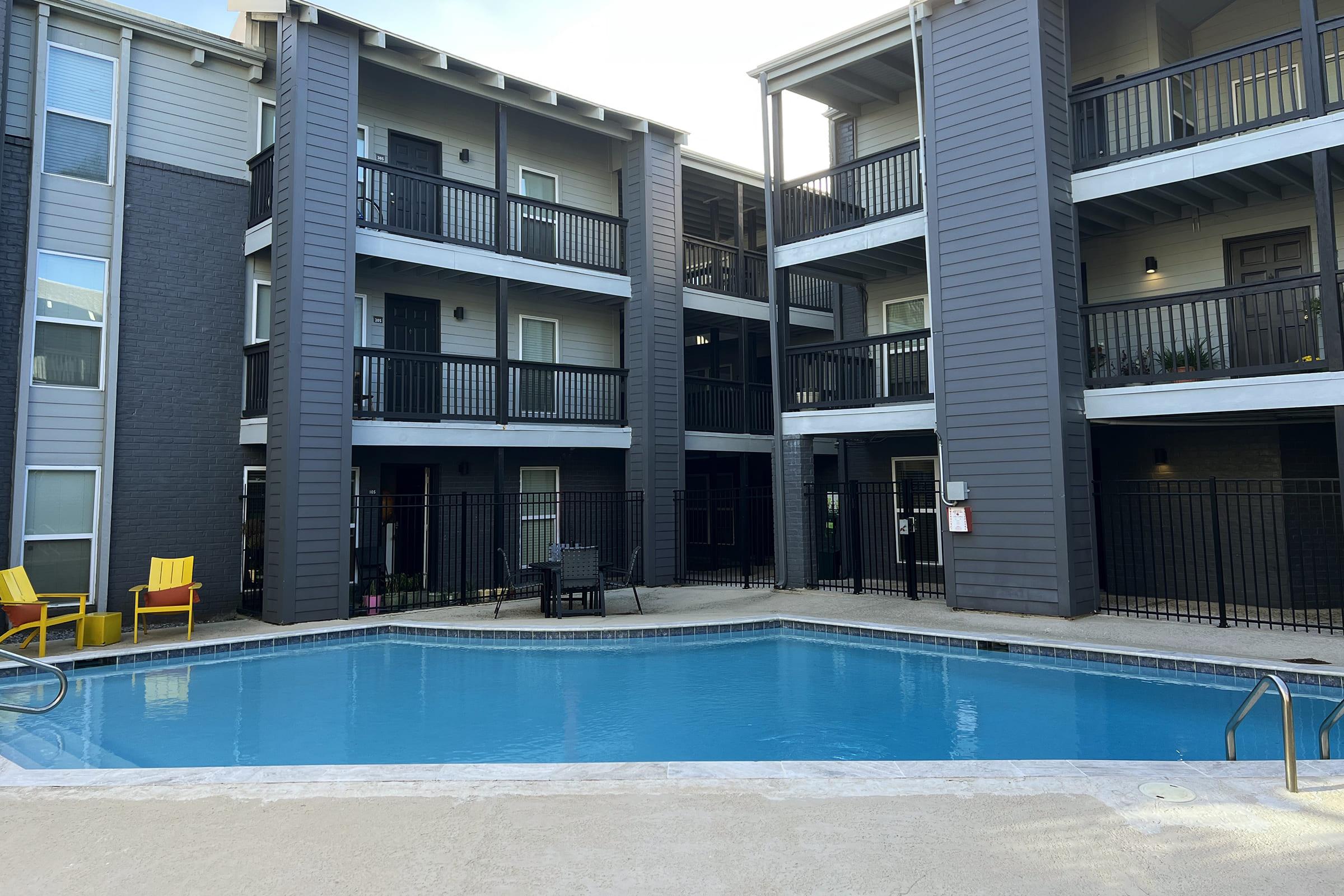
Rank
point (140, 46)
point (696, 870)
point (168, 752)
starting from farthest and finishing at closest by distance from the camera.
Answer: point (140, 46), point (168, 752), point (696, 870)

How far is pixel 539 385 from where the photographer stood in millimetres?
14195

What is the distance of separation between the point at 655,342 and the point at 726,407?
2.29 m

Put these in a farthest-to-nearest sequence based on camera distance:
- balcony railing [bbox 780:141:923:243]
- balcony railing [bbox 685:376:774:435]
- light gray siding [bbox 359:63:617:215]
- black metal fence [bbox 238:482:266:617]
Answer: balcony railing [bbox 685:376:774:435] → light gray siding [bbox 359:63:617:215] → balcony railing [bbox 780:141:923:243] → black metal fence [bbox 238:482:266:617]

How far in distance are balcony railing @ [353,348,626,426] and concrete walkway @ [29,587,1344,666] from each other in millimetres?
2922

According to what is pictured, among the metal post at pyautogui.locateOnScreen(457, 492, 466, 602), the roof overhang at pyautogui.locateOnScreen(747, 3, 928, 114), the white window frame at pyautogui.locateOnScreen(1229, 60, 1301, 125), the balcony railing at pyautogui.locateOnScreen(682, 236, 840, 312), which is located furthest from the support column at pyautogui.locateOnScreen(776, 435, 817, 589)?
the white window frame at pyautogui.locateOnScreen(1229, 60, 1301, 125)

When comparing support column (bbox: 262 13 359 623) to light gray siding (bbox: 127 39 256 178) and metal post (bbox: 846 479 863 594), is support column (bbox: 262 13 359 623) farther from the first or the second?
metal post (bbox: 846 479 863 594)

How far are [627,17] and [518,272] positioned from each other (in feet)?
46.6

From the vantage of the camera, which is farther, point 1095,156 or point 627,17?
point 627,17

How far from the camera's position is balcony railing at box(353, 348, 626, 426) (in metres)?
12.3

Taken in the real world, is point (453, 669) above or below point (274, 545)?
below

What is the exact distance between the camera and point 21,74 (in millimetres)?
10609

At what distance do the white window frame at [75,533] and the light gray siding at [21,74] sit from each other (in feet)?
13.6

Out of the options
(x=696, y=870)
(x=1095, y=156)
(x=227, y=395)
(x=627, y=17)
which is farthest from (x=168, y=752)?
(x=627, y=17)

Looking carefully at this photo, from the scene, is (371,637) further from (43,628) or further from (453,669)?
(43,628)
